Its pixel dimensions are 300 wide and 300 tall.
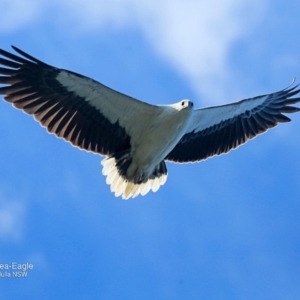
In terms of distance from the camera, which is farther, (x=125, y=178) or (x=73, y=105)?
(x=125, y=178)

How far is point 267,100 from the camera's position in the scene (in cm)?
1385

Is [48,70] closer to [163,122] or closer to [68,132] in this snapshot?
[68,132]

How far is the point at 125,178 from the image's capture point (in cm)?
1284

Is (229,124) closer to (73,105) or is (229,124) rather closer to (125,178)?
(125,178)

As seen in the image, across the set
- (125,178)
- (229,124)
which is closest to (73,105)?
(125,178)

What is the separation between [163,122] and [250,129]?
204cm

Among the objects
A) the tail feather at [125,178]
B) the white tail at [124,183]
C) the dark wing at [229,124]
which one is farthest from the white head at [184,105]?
the white tail at [124,183]

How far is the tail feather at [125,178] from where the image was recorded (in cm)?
1274

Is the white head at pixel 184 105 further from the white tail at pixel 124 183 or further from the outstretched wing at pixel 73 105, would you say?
the white tail at pixel 124 183

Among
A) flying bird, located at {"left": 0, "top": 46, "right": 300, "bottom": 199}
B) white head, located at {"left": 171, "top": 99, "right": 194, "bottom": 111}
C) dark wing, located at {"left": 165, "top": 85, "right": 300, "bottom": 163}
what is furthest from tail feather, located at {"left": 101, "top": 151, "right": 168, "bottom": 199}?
white head, located at {"left": 171, "top": 99, "right": 194, "bottom": 111}

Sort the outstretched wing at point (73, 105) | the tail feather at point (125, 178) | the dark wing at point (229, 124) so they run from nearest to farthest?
the outstretched wing at point (73, 105) < the tail feather at point (125, 178) < the dark wing at point (229, 124)

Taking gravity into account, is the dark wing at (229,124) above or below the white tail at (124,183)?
above

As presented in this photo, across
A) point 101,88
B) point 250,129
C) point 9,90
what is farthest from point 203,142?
point 9,90

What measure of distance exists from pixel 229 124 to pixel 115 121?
199cm
